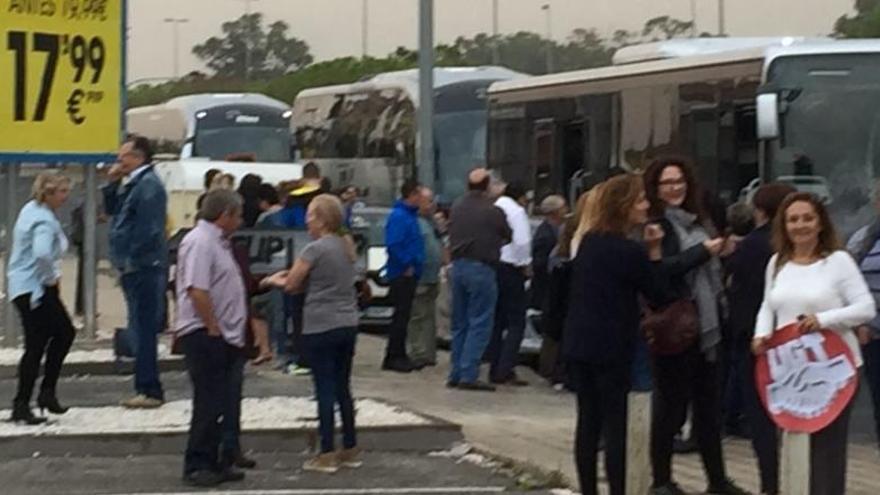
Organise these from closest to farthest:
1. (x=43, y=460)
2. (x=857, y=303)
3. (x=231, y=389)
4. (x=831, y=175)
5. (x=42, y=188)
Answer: (x=857, y=303) → (x=231, y=389) → (x=43, y=460) → (x=42, y=188) → (x=831, y=175)

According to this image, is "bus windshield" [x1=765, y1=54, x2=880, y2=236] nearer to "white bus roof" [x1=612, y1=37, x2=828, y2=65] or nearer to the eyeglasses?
"white bus roof" [x1=612, y1=37, x2=828, y2=65]

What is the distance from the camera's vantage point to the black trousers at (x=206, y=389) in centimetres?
1195

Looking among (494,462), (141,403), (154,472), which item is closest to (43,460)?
(154,472)

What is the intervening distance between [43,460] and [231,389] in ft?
5.36

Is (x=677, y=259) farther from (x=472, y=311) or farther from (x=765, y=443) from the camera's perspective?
(x=472, y=311)

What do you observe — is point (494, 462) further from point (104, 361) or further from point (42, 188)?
point (104, 361)

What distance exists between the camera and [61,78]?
19016mm

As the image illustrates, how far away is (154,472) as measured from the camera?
12.8 metres

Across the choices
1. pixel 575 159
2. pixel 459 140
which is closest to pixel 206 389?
pixel 575 159

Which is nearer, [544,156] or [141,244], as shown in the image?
[141,244]

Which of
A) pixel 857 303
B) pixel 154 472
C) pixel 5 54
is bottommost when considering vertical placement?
pixel 154 472

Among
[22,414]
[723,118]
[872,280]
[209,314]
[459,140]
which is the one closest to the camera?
[209,314]

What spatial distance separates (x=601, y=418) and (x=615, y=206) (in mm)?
1090

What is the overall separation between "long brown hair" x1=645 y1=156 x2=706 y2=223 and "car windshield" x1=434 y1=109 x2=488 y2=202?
861 inches
